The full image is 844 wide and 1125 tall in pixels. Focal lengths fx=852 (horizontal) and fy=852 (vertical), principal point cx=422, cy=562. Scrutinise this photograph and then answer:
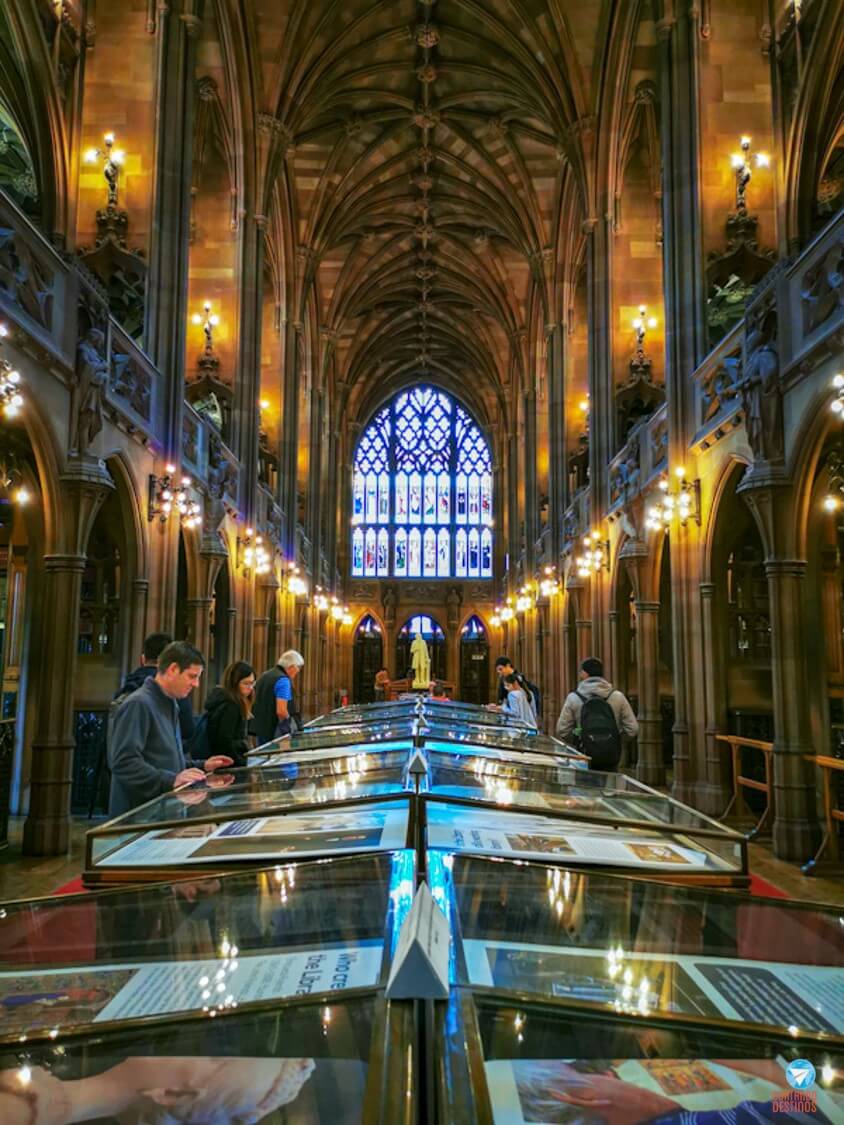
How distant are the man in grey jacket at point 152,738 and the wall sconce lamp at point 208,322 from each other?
13147mm

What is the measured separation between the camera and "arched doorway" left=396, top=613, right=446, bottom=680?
38.2 meters

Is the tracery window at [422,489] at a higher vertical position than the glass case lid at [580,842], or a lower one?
higher

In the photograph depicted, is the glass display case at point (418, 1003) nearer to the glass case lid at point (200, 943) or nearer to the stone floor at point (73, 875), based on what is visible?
the glass case lid at point (200, 943)

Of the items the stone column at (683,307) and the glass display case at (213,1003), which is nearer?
the glass display case at (213,1003)

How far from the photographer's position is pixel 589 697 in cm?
696

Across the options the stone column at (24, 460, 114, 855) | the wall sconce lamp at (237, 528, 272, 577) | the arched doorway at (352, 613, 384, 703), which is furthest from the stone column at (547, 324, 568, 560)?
the arched doorway at (352, 613, 384, 703)

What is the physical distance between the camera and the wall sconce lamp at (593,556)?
15625 mm

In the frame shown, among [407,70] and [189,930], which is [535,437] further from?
[189,930]

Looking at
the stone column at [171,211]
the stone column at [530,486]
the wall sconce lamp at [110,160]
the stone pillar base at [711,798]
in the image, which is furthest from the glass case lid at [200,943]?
the stone column at [530,486]

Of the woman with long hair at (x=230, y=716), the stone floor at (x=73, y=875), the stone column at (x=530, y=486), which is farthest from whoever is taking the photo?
the stone column at (x=530, y=486)

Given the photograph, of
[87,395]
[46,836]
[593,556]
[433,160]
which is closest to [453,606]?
[433,160]

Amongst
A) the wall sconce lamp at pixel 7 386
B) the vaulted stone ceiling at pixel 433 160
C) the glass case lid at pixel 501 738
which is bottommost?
the glass case lid at pixel 501 738

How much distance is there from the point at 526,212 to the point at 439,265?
6652 millimetres

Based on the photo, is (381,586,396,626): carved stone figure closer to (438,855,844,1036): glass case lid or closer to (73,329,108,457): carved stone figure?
(73,329,108,457): carved stone figure
